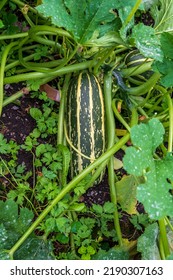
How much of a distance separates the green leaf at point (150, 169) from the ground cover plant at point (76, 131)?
0.25 meters

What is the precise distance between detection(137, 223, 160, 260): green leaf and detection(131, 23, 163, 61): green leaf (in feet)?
2.05

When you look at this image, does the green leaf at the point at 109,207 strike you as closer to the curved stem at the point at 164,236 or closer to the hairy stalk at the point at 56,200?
the hairy stalk at the point at 56,200

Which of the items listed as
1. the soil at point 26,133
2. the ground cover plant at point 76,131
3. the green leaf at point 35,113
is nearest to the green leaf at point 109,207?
the ground cover plant at point 76,131

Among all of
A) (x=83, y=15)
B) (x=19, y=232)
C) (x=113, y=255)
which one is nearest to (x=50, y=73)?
(x=83, y=15)

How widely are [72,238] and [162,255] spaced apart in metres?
0.41

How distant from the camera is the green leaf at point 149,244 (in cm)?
185

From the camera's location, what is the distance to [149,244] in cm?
187

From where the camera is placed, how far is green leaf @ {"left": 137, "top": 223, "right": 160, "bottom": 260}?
185cm

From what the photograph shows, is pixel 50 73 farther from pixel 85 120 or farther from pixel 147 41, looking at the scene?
pixel 147 41

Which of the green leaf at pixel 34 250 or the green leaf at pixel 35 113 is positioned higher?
the green leaf at pixel 35 113

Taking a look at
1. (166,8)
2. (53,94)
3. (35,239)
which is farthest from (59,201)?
(166,8)

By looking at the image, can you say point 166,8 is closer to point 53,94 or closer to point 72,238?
point 53,94

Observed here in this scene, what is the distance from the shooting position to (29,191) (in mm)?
2158
